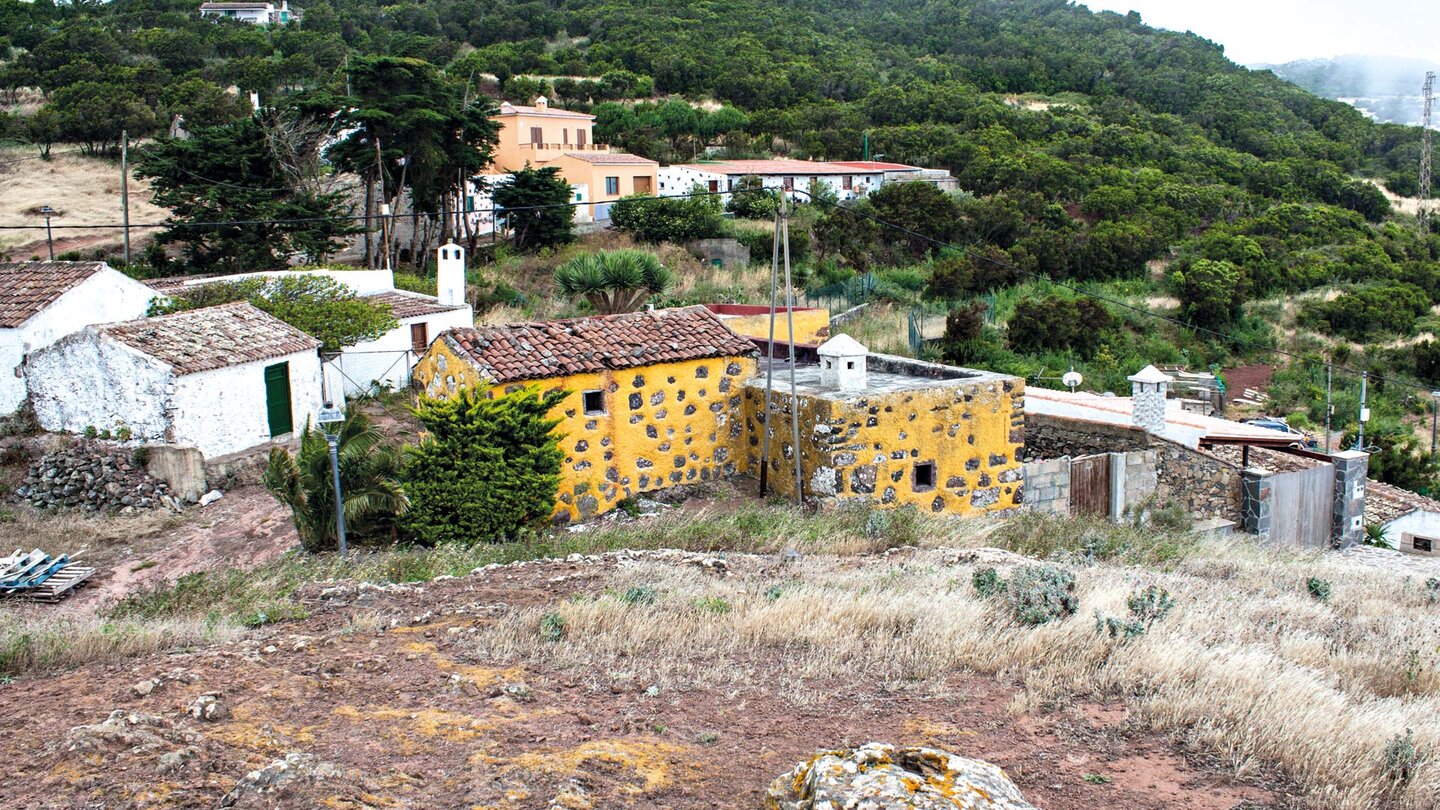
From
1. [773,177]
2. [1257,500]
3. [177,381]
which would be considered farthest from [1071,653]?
[773,177]

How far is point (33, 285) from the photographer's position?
17.4 m

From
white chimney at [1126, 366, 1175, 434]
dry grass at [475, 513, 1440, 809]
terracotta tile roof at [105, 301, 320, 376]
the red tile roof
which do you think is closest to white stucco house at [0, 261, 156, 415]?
terracotta tile roof at [105, 301, 320, 376]

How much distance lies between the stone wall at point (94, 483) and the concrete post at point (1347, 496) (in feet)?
A: 53.4

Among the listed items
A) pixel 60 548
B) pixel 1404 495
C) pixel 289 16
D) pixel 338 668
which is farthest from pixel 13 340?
pixel 289 16

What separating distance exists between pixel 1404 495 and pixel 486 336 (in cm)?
1593

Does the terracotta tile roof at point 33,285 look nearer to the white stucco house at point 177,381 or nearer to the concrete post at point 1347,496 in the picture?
the white stucco house at point 177,381

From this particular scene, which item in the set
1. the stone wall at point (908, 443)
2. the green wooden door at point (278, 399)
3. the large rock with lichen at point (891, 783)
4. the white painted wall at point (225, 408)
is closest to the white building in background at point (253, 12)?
the green wooden door at point (278, 399)

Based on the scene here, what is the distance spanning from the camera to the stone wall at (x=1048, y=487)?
46.6 feet

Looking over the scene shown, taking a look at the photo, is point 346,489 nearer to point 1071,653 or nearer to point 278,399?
point 278,399

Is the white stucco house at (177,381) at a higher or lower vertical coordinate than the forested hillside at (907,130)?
lower

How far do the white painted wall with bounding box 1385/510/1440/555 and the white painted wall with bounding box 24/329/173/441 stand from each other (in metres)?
18.6

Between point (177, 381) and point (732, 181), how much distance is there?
29208mm

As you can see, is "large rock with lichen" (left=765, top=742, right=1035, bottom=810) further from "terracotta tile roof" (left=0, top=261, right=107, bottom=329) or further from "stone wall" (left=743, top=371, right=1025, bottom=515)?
"terracotta tile roof" (left=0, top=261, right=107, bottom=329)

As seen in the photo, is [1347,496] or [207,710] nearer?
[207,710]
